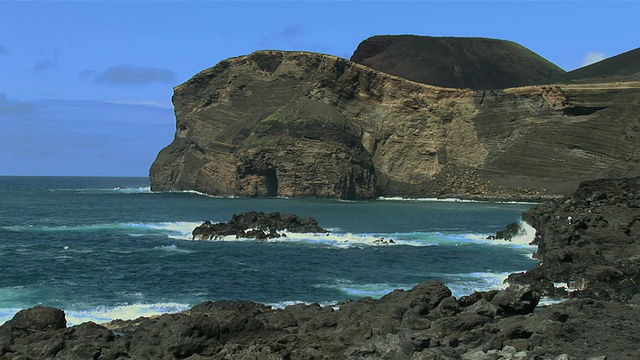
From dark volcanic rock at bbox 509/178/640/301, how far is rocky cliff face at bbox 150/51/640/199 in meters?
57.6

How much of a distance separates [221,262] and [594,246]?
16576 millimetres

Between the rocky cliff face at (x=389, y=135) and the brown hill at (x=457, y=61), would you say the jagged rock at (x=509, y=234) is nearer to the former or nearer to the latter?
the rocky cliff face at (x=389, y=135)

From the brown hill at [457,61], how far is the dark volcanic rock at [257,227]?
10476 cm

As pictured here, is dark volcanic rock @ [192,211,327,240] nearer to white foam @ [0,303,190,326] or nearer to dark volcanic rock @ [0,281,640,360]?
white foam @ [0,303,190,326]

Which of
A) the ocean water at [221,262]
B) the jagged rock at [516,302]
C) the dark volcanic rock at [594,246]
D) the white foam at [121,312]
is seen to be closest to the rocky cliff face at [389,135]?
the ocean water at [221,262]

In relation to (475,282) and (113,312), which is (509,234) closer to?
(475,282)

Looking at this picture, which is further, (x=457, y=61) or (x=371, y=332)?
(x=457, y=61)

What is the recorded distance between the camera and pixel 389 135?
338 ft

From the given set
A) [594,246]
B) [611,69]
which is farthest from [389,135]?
[594,246]

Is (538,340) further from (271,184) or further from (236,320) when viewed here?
(271,184)

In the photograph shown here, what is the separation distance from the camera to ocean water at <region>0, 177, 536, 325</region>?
84.8 ft

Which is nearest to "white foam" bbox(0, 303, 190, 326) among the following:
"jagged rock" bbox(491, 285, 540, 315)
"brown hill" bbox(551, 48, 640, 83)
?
"jagged rock" bbox(491, 285, 540, 315)

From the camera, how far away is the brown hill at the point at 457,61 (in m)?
157

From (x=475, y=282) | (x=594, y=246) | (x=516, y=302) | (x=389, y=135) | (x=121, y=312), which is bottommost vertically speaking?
(x=121, y=312)
